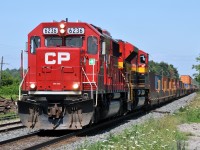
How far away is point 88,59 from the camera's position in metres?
14.4

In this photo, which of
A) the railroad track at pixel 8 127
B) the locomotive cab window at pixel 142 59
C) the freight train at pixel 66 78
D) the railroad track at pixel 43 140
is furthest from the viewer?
the locomotive cab window at pixel 142 59

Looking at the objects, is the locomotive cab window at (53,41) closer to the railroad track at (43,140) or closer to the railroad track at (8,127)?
the railroad track at (43,140)

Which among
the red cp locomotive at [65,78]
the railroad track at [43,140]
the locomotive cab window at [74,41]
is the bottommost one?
the railroad track at [43,140]

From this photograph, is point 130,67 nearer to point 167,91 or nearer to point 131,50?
point 131,50

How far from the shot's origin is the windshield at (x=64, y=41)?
14.5 meters

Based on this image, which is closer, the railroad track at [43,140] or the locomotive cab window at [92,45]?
the railroad track at [43,140]

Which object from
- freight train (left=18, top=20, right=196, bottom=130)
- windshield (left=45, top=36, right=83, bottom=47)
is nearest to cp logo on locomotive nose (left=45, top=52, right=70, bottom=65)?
freight train (left=18, top=20, right=196, bottom=130)

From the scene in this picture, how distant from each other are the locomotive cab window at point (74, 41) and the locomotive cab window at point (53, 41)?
247 millimetres

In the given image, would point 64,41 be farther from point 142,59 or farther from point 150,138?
point 142,59

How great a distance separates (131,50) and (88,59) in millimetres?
6938

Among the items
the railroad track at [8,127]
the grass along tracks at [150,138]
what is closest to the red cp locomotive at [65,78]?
the grass along tracks at [150,138]

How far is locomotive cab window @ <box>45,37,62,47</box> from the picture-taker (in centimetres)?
1455

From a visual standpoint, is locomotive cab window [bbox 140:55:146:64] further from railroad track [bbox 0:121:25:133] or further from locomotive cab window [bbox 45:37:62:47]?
locomotive cab window [bbox 45:37:62:47]

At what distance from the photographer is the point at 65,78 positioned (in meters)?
13.8
